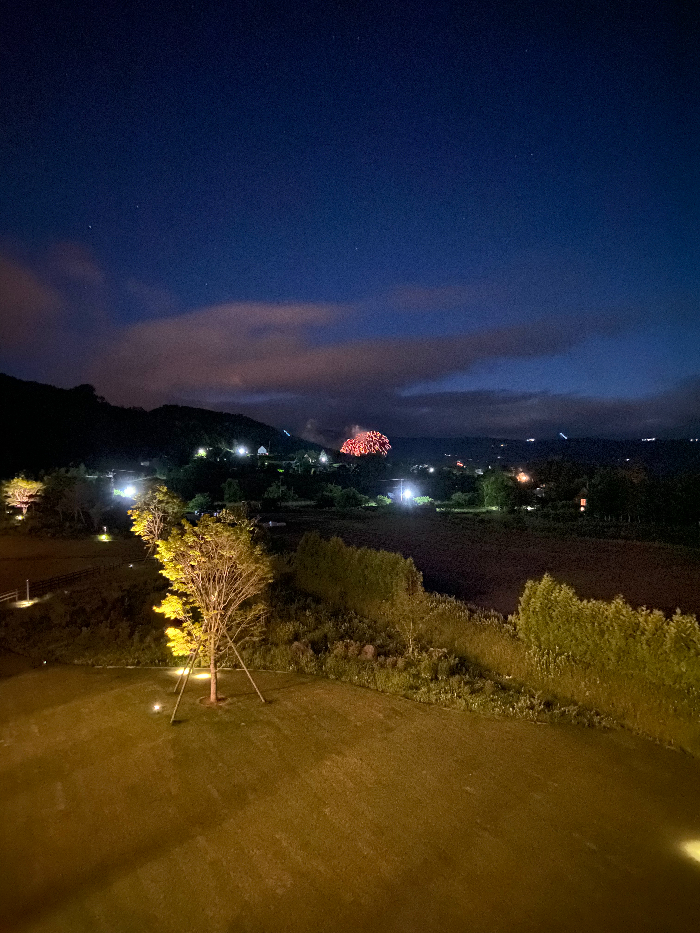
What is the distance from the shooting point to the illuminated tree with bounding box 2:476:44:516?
3088 cm

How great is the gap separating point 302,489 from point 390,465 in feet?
76.7

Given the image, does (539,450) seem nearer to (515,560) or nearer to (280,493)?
(280,493)

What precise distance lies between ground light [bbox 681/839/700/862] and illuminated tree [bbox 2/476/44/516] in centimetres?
3198

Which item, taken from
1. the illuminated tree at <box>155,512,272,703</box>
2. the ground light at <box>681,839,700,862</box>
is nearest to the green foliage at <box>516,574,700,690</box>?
the ground light at <box>681,839,700,862</box>

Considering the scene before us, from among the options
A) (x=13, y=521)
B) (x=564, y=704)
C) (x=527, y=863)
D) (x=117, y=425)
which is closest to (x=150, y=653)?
(x=564, y=704)

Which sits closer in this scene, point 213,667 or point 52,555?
point 213,667

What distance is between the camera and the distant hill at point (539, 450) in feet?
344

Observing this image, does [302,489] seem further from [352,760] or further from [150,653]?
[352,760]

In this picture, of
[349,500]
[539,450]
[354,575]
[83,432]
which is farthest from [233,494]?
[539,450]

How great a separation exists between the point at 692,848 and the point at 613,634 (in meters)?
3.74

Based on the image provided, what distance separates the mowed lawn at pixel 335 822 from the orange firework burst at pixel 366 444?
62823mm

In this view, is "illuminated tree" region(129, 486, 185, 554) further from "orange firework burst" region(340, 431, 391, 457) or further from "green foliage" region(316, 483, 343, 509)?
"orange firework burst" region(340, 431, 391, 457)

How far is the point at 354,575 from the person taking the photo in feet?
51.3

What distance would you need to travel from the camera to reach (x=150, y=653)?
40.4 ft
